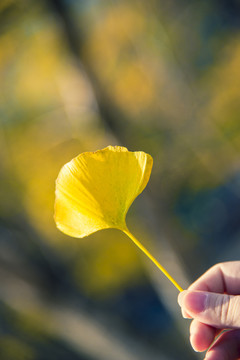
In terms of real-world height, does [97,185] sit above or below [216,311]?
above

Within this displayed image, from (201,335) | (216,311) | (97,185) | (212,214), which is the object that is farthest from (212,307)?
(212,214)

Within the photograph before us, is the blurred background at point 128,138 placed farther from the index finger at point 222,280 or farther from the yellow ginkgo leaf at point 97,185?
the yellow ginkgo leaf at point 97,185

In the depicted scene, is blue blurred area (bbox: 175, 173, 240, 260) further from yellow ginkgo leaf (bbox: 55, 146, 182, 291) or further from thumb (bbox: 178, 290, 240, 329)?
yellow ginkgo leaf (bbox: 55, 146, 182, 291)

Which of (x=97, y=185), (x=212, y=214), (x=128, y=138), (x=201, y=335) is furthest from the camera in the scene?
(x=212, y=214)

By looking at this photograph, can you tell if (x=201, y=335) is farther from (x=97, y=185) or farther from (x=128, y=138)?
(x=128, y=138)

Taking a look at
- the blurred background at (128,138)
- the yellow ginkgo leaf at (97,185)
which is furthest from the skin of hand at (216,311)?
the blurred background at (128,138)

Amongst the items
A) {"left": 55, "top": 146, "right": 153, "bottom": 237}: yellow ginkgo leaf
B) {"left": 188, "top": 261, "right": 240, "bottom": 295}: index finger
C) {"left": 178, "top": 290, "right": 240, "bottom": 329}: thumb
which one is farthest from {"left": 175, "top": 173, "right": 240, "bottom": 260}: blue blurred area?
{"left": 55, "top": 146, "right": 153, "bottom": 237}: yellow ginkgo leaf

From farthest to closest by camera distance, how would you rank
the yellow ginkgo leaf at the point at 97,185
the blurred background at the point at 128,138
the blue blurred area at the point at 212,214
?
the blue blurred area at the point at 212,214 → the blurred background at the point at 128,138 → the yellow ginkgo leaf at the point at 97,185

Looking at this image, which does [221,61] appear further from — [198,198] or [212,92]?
[198,198]
